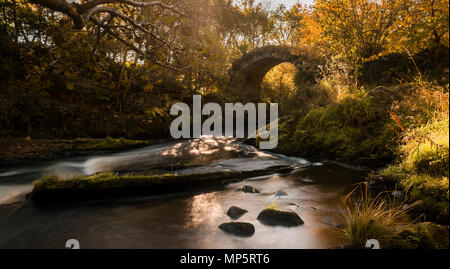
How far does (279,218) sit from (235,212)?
754 millimetres

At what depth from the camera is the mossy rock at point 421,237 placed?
2.62 m

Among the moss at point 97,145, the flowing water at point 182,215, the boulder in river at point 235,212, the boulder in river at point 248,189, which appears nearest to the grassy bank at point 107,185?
the flowing water at point 182,215

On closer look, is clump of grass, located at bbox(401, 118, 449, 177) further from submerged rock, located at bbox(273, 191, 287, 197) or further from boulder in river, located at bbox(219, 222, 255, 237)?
boulder in river, located at bbox(219, 222, 255, 237)

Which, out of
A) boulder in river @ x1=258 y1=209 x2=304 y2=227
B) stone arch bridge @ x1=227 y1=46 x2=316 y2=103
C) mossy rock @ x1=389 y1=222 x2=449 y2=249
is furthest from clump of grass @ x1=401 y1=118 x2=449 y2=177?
stone arch bridge @ x1=227 y1=46 x2=316 y2=103

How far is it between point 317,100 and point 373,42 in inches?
110

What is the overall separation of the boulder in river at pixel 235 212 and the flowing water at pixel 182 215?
0.31ft

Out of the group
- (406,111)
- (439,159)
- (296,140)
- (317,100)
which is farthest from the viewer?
(317,100)

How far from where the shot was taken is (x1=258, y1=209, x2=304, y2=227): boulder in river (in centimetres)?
380

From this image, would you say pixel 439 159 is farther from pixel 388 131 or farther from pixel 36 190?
pixel 36 190

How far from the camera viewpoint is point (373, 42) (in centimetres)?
957

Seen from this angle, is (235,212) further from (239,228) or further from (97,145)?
(97,145)

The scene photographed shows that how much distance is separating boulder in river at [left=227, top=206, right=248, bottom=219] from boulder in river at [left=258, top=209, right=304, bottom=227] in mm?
382

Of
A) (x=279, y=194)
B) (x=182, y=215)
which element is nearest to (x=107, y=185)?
(x=182, y=215)

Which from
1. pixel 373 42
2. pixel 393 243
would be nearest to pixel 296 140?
pixel 373 42
